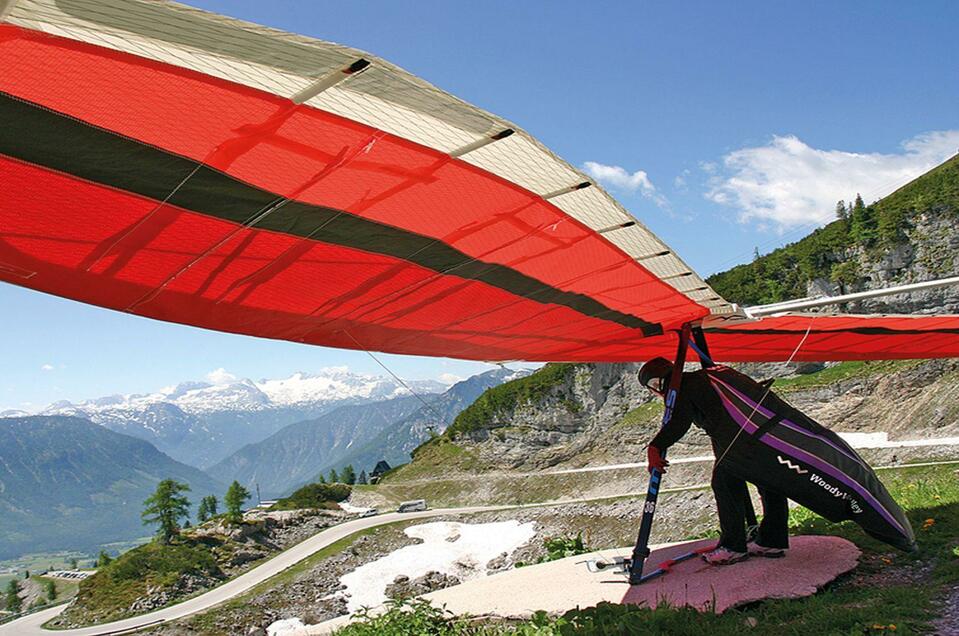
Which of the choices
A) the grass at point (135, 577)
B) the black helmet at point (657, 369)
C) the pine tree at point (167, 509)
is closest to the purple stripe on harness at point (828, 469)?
the black helmet at point (657, 369)

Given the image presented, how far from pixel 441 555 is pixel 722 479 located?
30.9 m

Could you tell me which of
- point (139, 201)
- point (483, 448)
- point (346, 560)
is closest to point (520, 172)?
Answer: point (139, 201)

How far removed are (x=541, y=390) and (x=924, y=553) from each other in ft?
188

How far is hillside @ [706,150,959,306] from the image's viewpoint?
47094 mm

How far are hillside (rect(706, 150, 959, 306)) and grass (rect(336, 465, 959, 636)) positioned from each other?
45.5 metres

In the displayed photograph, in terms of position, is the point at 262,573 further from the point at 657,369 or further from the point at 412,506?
the point at 657,369

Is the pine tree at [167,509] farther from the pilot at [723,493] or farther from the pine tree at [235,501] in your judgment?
the pilot at [723,493]

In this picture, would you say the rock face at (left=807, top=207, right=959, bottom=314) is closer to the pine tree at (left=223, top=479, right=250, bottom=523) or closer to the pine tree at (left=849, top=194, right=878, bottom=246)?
the pine tree at (left=849, top=194, right=878, bottom=246)

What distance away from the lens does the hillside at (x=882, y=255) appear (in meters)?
47.1

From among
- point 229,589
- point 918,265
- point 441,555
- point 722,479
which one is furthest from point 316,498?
point 722,479

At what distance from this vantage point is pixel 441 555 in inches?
1409

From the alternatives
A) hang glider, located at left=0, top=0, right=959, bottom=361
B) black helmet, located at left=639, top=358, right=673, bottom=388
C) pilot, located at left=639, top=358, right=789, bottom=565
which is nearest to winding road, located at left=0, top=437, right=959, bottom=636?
pilot, located at left=639, top=358, right=789, bottom=565

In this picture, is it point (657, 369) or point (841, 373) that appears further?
point (841, 373)

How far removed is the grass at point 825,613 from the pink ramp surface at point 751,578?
17cm
